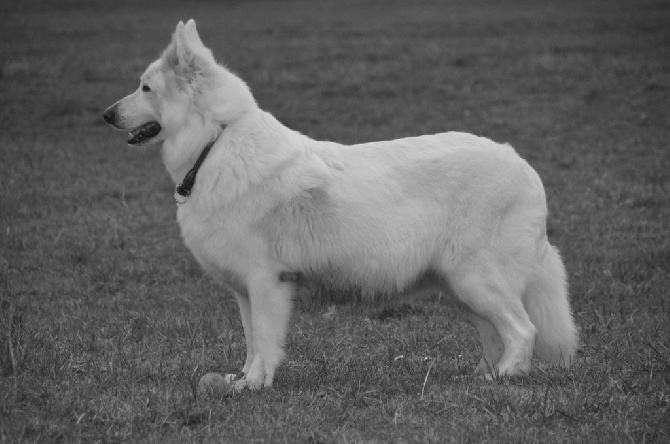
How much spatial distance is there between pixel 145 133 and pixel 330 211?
1.19 m

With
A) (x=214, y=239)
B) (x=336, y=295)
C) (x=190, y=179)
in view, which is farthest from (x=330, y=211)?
(x=190, y=179)

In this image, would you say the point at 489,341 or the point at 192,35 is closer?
the point at 192,35

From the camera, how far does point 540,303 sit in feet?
18.2

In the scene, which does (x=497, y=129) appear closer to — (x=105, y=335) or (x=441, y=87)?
(x=441, y=87)

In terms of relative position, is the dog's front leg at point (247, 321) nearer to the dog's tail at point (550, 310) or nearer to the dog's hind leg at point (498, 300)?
the dog's hind leg at point (498, 300)

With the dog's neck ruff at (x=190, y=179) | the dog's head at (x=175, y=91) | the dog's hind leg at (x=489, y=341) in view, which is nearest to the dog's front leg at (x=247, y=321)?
the dog's neck ruff at (x=190, y=179)

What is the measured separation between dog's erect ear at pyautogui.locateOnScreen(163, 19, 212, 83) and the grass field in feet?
5.02

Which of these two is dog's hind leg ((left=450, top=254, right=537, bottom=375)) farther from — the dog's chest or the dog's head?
the dog's head

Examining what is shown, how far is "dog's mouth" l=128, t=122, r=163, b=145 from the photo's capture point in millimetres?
5258

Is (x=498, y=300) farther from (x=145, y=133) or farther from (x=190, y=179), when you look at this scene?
(x=145, y=133)

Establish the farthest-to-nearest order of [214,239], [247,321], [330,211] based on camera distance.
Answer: [247,321], [330,211], [214,239]

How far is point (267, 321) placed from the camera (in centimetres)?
501

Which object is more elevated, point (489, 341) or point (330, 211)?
point (330, 211)

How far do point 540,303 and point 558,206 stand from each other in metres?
4.88
